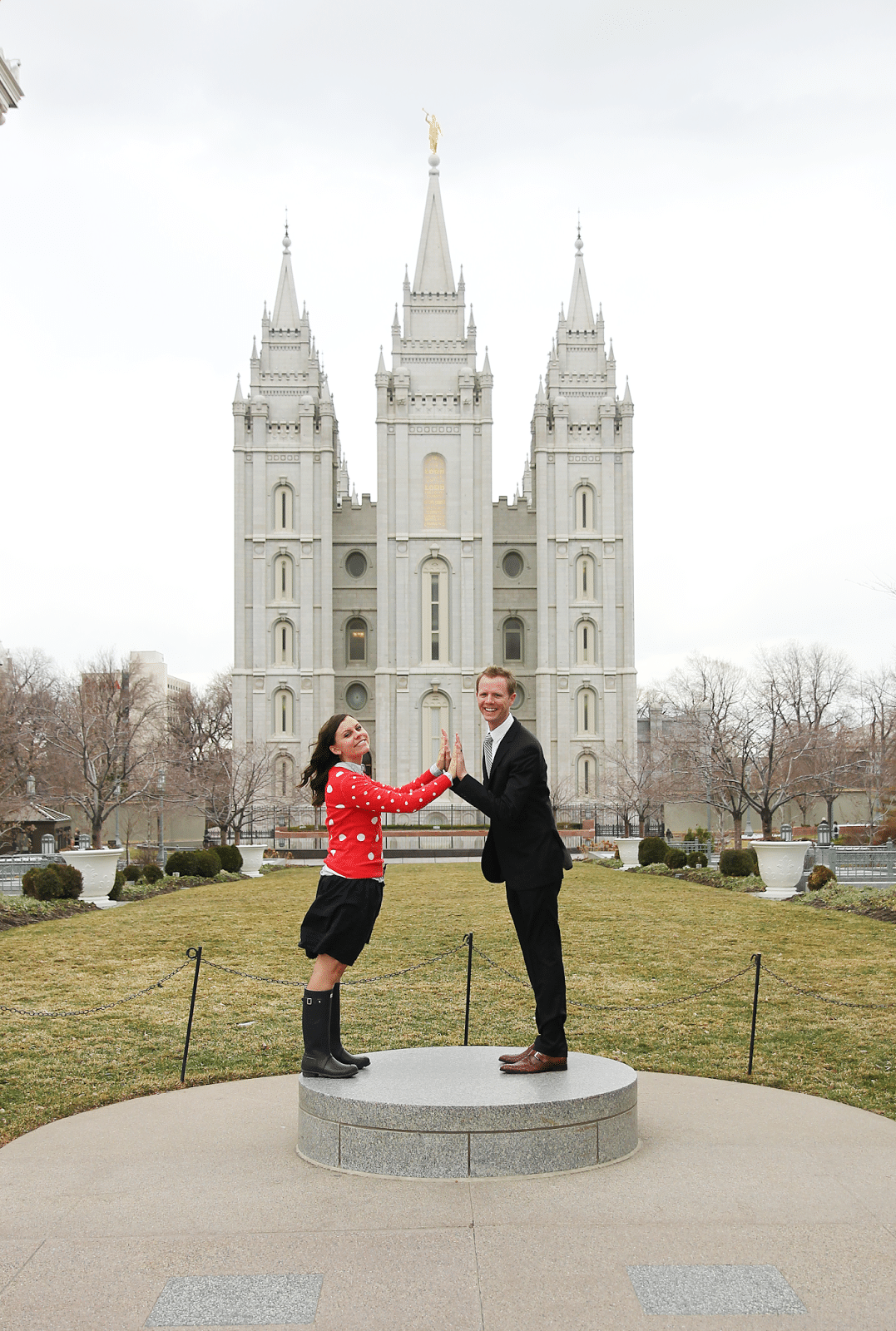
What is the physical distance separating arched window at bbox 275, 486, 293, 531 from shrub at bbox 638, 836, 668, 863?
32624mm

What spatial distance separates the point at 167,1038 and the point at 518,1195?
4.93 metres

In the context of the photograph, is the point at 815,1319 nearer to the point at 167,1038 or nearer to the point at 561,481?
the point at 167,1038

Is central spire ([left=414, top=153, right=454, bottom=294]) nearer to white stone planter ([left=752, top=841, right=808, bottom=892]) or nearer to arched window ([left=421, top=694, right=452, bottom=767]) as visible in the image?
arched window ([left=421, top=694, right=452, bottom=767])

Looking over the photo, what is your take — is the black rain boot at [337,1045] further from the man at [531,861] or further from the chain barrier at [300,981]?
the chain barrier at [300,981]

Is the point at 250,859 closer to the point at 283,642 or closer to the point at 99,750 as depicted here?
the point at 99,750

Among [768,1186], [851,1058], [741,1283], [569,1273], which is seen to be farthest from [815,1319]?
[851,1058]

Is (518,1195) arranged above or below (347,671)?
below

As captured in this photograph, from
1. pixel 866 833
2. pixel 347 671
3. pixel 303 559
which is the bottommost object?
pixel 866 833

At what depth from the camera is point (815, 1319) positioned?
401 centimetres

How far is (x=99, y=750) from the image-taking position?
44875mm

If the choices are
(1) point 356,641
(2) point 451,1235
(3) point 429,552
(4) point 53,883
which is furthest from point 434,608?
(2) point 451,1235

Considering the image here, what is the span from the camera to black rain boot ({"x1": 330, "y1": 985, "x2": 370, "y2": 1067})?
6219 mm

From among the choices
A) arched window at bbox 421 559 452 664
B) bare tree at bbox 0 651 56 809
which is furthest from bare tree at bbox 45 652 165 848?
arched window at bbox 421 559 452 664

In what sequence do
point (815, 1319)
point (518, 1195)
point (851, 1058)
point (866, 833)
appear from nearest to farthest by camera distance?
point (815, 1319) < point (518, 1195) < point (851, 1058) < point (866, 833)
